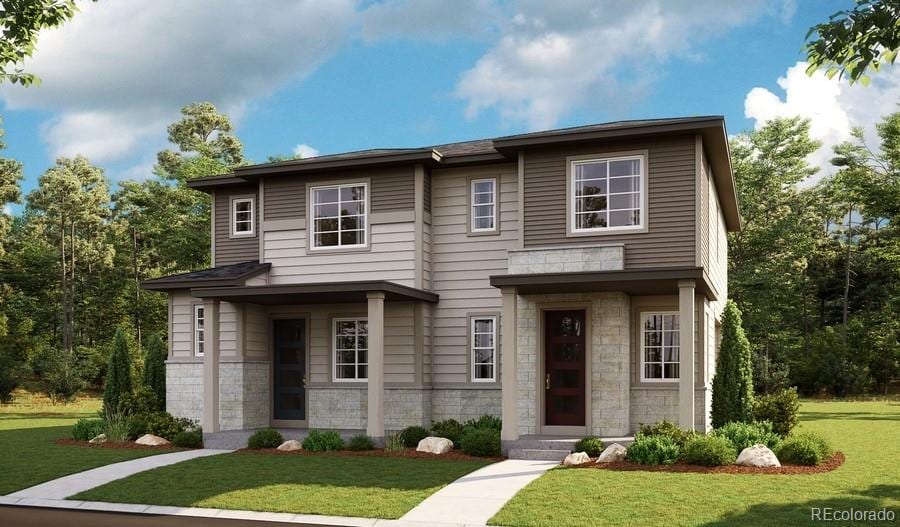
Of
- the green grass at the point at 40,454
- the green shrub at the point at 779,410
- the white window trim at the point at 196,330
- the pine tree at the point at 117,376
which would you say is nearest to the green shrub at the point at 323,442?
the green grass at the point at 40,454

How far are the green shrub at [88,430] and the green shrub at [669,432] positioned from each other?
1195 cm

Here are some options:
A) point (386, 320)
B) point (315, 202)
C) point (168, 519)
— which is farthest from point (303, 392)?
point (168, 519)

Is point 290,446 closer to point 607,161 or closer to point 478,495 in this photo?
point 478,495

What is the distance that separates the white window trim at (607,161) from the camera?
16.6 m

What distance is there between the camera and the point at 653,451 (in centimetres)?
1424

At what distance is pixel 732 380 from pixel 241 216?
41.0ft

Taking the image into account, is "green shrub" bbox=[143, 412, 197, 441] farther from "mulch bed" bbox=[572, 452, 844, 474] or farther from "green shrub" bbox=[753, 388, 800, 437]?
"green shrub" bbox=[753, 388, 800, 437]

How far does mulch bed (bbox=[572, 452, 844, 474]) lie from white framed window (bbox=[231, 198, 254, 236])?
11.4 meters

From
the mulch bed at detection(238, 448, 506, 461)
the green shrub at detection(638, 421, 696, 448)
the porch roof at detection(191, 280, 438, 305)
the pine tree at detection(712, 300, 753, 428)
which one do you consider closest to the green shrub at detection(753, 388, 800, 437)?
the pine tree at detection(712, 300, 753, 428)

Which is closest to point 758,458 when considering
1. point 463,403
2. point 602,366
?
point 602,366

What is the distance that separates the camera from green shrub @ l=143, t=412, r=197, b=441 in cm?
1883

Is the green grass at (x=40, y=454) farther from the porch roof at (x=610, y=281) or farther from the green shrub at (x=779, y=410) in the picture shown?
the green shrub at (x=779, y=410)

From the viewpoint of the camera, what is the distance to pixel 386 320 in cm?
1923

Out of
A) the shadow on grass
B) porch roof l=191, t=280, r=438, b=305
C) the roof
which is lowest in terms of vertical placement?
the shadow on grass
